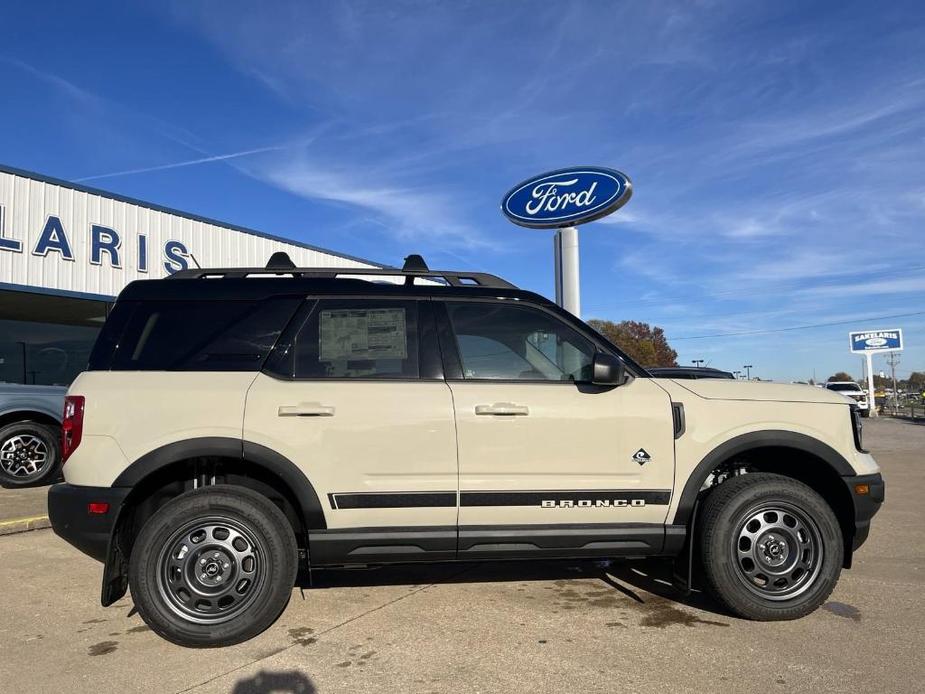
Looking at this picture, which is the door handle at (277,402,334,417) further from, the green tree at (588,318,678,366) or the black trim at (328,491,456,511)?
the green tree at (588,318,678,366)

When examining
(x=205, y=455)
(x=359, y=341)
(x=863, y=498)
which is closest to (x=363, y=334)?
(x=359, y=341)

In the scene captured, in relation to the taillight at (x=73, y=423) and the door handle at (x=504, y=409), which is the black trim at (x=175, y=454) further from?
the door handle at (x=504, y=409)

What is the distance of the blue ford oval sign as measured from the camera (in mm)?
11664

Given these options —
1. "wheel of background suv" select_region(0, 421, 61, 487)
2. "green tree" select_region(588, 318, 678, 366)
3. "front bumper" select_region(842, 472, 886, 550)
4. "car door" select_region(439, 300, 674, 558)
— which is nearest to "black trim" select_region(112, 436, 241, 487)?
"car door" select_region(439, 300, 674, 558)

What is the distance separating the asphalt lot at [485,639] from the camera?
3115 millimetres

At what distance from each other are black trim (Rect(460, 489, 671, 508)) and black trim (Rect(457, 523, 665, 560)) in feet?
0.46

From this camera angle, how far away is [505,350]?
395 cm

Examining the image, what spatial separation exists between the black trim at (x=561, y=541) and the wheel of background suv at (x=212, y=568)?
1.04 meters

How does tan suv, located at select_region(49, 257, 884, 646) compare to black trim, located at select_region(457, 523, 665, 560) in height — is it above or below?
above

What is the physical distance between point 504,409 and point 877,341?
161 feet

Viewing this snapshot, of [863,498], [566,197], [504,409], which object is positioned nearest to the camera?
[504,409]

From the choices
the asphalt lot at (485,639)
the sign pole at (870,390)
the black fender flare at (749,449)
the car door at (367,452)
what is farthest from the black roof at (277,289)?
the sign pole at (870,390)

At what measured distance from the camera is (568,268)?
12.3 metres

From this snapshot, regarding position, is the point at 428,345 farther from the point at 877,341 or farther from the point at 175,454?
the point at 877,341
